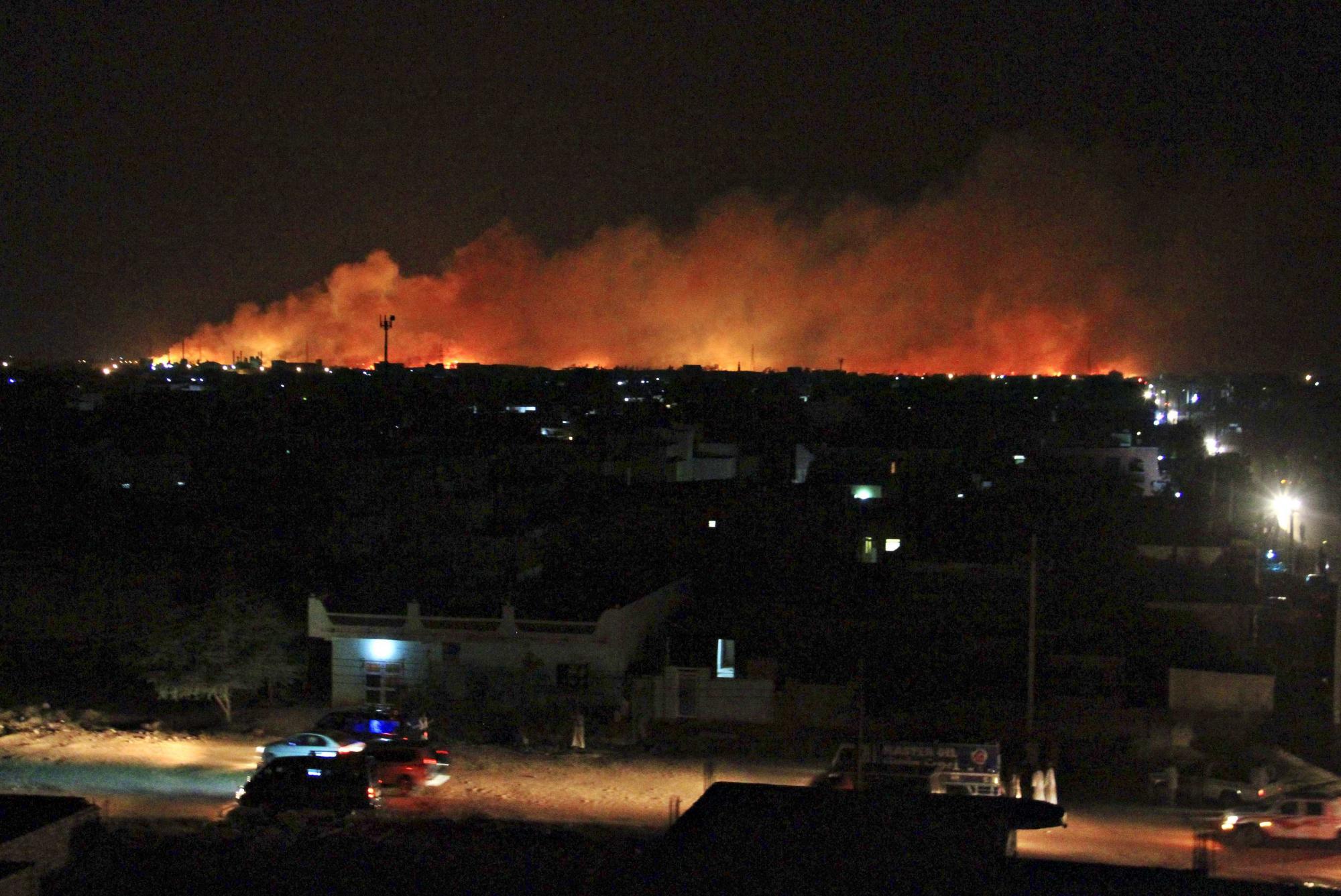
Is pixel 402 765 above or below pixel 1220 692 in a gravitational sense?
below

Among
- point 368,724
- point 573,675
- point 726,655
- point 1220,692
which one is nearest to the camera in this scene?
point 368,724

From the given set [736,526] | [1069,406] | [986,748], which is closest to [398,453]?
[736,526]

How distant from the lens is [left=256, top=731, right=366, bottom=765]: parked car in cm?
1045

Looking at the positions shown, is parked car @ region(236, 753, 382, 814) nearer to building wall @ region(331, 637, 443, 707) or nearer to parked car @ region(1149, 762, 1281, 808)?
building wall @ region(331, 637, 443, 707)

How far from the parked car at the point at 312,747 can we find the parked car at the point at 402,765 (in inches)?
11.4

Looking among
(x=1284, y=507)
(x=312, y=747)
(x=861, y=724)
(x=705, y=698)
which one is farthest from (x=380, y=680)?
(x=1284, y=507)

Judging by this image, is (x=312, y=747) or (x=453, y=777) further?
(x=453, y=777)

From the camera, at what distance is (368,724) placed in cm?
1114

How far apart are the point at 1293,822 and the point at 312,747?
6725 millimetres

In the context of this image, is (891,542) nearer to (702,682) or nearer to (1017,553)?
(1017,553)

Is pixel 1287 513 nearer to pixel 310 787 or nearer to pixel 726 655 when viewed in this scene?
pixel 726 655

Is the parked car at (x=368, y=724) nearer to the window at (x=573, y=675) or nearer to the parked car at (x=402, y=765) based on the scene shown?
the parked car at (x=402, y=765)

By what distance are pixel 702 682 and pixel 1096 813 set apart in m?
3.72

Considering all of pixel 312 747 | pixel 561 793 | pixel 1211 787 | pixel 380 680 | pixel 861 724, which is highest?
pixel 380 680
